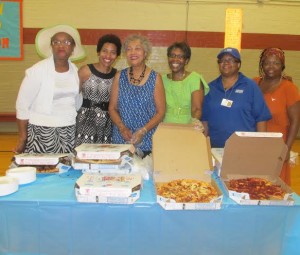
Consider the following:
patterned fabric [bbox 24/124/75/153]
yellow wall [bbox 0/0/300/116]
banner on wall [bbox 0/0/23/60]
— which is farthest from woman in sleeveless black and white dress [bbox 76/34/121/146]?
banner on wall [bbox 0/0/23/60]

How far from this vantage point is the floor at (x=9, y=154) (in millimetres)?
4511

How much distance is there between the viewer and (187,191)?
1679 millimetres

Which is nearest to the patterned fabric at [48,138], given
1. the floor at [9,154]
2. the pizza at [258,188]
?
the pizza at [258,188]

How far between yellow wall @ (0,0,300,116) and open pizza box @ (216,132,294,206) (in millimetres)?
4912

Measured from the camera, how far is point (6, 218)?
5.28ft

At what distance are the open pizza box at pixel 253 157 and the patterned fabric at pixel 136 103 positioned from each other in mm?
762

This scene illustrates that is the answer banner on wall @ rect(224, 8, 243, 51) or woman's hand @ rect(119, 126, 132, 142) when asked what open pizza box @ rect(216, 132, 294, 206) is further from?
banner on wall @ rect(224, 8, 243, 51)

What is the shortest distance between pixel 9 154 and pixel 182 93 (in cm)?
370

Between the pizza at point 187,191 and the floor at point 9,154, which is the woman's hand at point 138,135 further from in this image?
the floor at point 9,154

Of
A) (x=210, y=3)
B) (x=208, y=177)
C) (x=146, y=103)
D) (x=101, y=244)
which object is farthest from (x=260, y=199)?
(x=210, y=3)

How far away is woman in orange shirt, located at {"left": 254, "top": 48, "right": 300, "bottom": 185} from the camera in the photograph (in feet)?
8.75

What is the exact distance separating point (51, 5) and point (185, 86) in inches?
179

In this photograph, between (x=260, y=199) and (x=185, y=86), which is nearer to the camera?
(x=260, y=199)

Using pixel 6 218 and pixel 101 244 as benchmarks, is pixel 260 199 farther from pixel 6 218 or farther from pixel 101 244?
pixel 6 218
